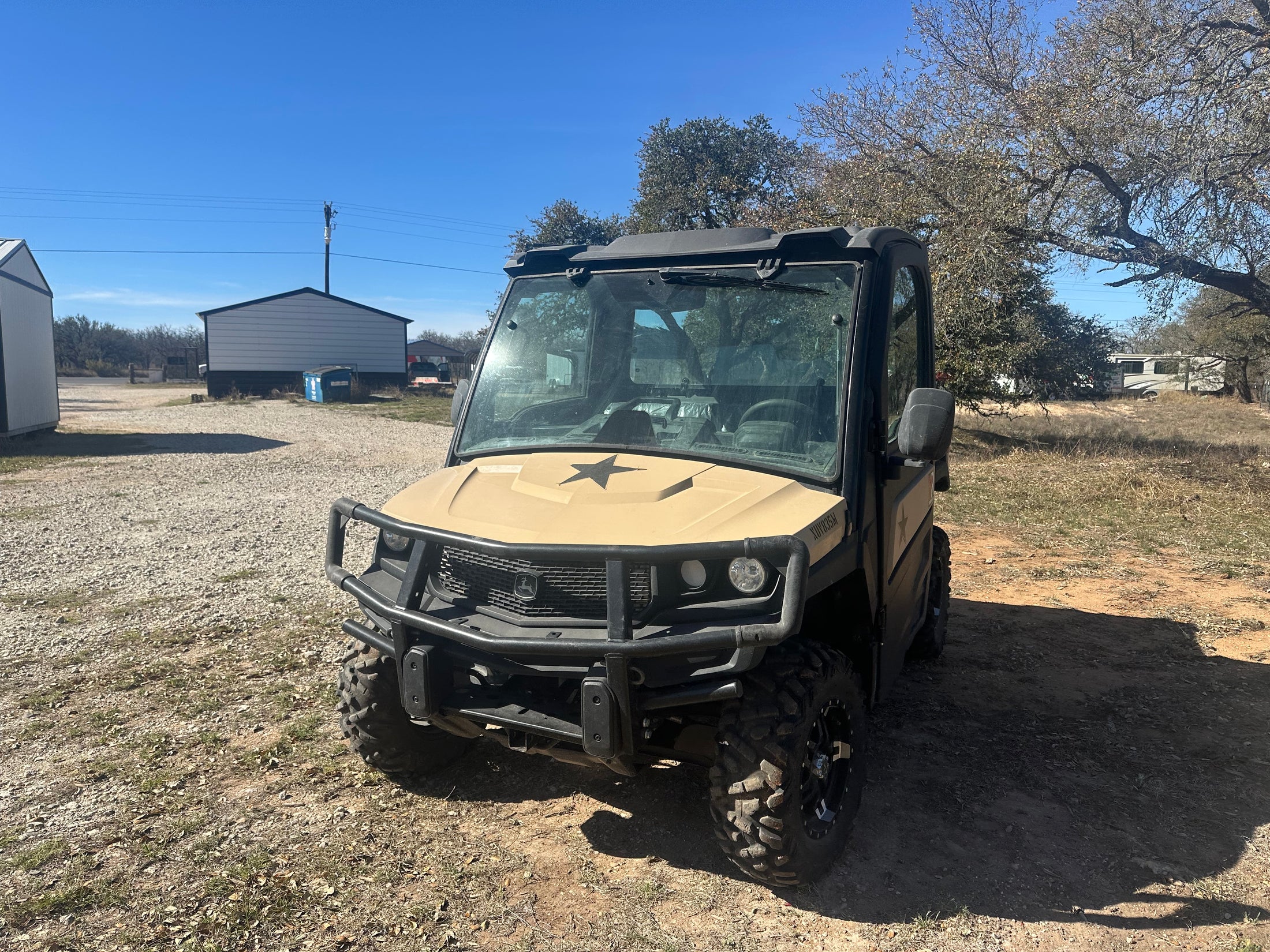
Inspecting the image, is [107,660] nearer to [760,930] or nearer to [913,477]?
[760,930]

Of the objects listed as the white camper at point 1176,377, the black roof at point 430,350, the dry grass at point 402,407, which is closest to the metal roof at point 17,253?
the dry grass at point 402,407

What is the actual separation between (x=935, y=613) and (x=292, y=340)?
120ft

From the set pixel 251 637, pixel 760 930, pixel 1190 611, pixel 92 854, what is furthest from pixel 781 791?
pixel 1190 611

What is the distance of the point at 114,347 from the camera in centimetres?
7375

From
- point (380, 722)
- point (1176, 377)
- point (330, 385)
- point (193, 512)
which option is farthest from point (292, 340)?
point (1176, 377)

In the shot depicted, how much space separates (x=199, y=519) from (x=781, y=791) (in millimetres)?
9007

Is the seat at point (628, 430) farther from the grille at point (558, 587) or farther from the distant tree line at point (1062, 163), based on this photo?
the distant tree line at point (1062, 163)

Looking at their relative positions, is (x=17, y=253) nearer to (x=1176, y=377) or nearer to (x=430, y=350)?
(x=1176, y=377)

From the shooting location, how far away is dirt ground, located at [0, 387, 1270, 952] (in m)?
2.91

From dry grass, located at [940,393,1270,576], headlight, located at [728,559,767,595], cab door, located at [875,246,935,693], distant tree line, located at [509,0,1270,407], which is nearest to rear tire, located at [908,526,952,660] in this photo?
cab door, located at [875,246,935,693]

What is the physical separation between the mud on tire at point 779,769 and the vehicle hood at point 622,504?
0.42m

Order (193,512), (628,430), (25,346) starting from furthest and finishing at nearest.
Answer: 1. (25,346)
2. (193,512)
3. (628,430)

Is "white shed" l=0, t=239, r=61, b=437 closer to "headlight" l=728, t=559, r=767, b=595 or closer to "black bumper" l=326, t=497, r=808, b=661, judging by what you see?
"black bumper" l=326, t=497, r=808, b=661

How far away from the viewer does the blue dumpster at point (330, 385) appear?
112 ft
